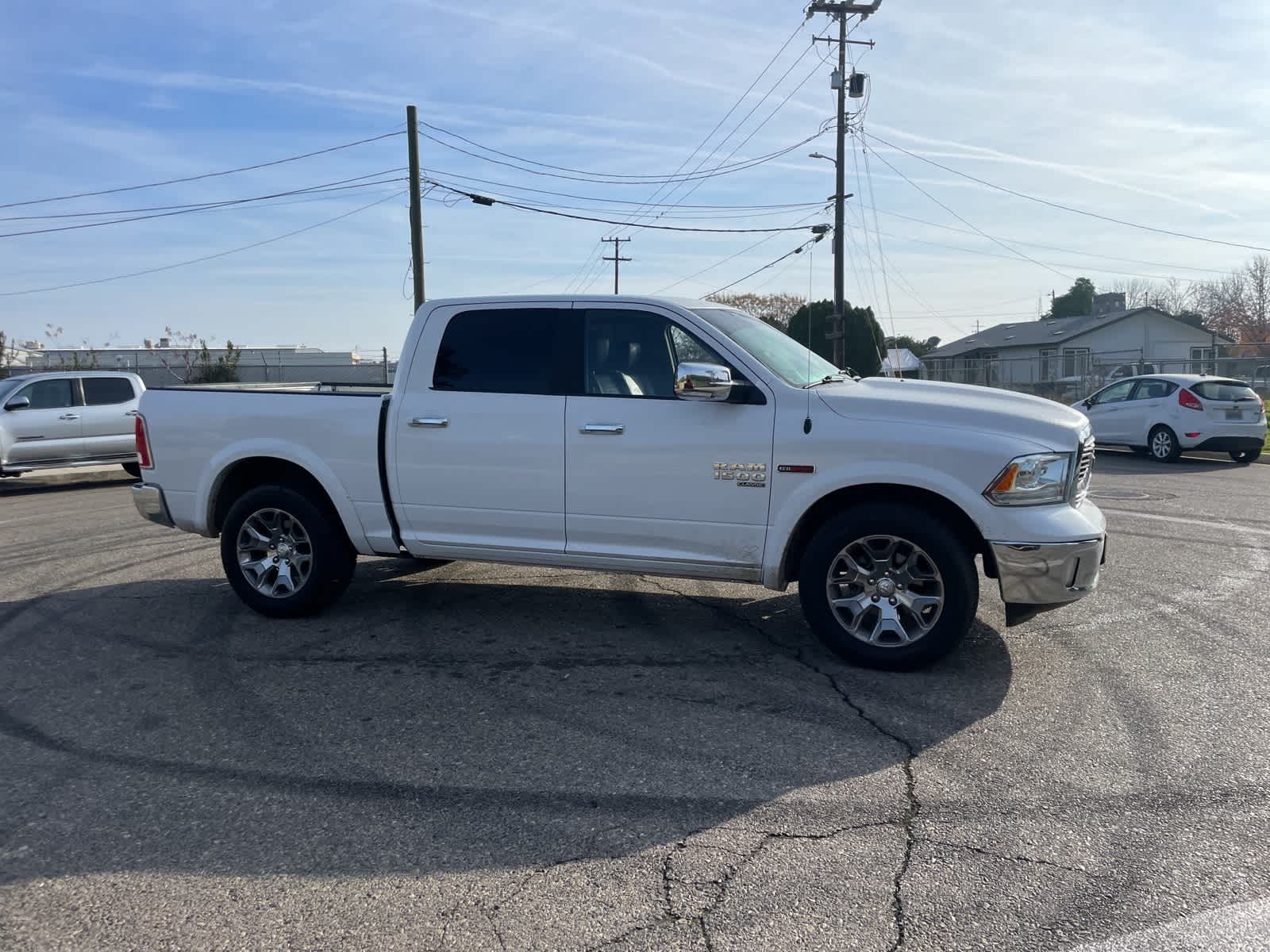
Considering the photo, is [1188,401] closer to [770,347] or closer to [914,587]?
[770,347]

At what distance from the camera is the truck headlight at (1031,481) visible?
16.0 feet

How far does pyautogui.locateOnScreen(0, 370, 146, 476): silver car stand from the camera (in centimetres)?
1507

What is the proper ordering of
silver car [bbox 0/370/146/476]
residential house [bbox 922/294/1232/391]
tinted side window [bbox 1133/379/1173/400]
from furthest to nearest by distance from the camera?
residential house [bbox 922/294/1232/391], tinted side window [bbox 1133/379/1173/400], silver car [bbox 0/370/146/476]

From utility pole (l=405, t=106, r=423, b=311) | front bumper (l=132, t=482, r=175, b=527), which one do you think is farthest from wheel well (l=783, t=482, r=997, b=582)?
utility pole (l=405, t=106, r=423, b=311)

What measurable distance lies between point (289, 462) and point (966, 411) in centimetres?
419

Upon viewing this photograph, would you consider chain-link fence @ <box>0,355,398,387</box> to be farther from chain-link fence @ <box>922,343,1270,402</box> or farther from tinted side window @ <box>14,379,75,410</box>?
chain-link fence @ <box>922,343,1270,402</box>

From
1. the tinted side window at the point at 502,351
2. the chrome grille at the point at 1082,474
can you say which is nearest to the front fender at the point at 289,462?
the tinted side window at the point at 502,351

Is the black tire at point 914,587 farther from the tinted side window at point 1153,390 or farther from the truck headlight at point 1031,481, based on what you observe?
the tinted side window at point 1153,390

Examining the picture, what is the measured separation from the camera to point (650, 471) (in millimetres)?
5523

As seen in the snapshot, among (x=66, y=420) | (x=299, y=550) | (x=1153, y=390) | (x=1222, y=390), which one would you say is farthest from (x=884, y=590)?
(x=66, y=420)

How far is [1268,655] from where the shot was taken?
546 cm

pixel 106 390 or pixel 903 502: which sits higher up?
pixel 106 390

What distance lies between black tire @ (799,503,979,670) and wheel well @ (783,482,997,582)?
0.06m

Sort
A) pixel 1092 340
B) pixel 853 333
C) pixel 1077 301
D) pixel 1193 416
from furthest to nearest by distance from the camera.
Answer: pixel 1077 301 → pixel 1092 340 → pixel 853 333 → pixel 1193 416
